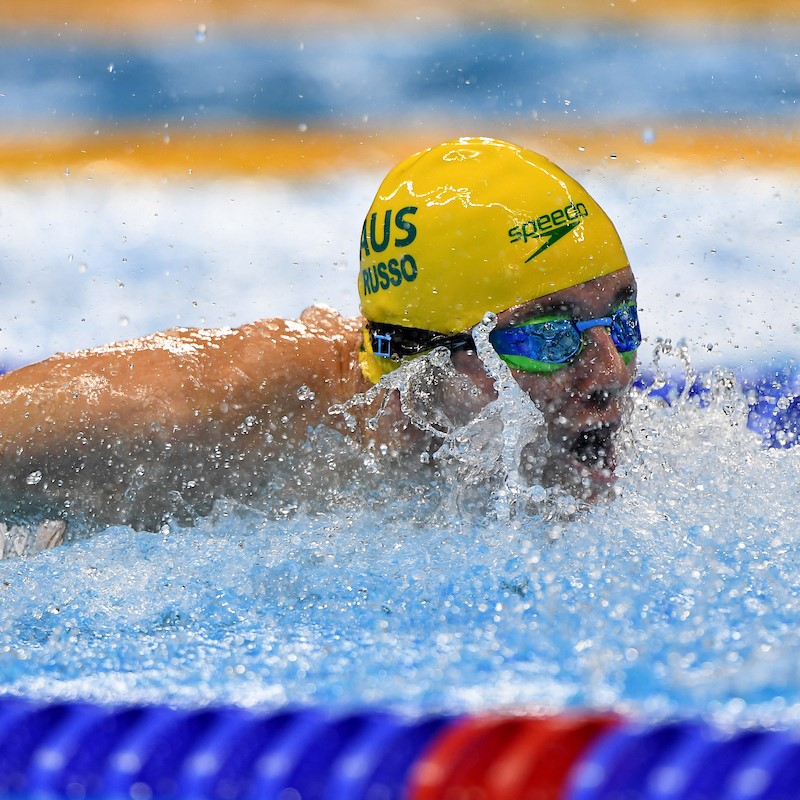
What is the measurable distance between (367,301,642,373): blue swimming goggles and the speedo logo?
0.13 meters

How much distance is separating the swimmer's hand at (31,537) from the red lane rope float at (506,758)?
1203mm

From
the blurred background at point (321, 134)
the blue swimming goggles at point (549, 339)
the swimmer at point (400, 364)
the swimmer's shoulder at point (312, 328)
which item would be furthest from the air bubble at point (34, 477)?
the blurred background at point (321, 134)

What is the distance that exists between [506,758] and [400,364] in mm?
1180

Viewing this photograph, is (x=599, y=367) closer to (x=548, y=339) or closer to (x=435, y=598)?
(x=548, y=339)

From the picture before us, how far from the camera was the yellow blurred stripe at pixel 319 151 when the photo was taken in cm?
465

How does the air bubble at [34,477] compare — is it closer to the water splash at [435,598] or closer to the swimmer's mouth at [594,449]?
the water splash at [435,598]

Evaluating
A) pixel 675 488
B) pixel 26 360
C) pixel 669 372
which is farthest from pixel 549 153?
pixel 675 488

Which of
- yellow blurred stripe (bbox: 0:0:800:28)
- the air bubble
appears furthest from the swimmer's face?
yellow blurred stripe (bbox: 0:0:800:28)

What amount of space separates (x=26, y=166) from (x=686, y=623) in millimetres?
3960

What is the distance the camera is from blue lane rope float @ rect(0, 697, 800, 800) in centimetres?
106

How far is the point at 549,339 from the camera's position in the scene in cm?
210

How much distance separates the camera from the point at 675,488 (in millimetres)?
2195

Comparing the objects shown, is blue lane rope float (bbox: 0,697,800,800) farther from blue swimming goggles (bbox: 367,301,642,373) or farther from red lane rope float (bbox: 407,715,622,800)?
blue swimming goggles (bbox: 367,301,642,373)

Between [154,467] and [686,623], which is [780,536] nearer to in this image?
[686,623]
